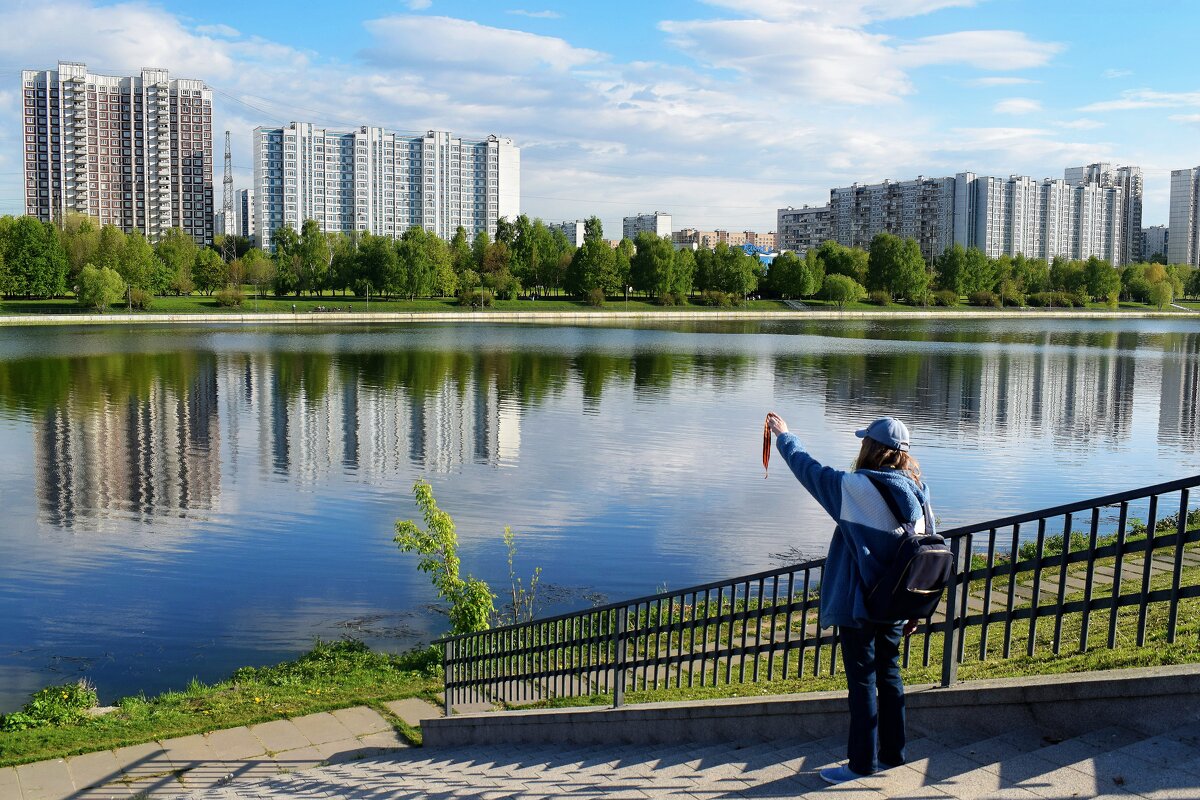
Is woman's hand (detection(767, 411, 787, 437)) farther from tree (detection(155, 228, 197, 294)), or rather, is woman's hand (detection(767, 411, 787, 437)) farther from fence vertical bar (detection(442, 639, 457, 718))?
tree (detection(155, 228, 197, 294))

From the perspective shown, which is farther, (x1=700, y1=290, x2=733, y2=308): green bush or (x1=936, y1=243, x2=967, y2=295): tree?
(x1=936, y1=243, x2=967, y2=295): tree

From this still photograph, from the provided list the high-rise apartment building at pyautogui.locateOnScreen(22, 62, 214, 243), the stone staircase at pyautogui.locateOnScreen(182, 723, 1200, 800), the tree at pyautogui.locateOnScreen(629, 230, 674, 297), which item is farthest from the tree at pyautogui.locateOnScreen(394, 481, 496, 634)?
the high-rise apartment building at pyautogui.locateOnScreen(22, 62, 214, 243)

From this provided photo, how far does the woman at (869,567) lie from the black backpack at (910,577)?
4 centimetres

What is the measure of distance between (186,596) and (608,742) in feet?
30.6

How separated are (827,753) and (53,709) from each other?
7403 mm

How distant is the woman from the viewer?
5.18 meters

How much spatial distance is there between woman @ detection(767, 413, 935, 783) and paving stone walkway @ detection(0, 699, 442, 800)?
4.46m

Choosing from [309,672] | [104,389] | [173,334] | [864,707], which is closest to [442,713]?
[309,672]

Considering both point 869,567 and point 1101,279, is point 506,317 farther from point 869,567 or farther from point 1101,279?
point 869,567

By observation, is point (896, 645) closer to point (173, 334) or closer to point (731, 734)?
point (731, 734)

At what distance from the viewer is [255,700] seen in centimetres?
974

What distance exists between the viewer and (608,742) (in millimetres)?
7055

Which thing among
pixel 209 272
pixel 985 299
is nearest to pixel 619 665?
pixel 209 272

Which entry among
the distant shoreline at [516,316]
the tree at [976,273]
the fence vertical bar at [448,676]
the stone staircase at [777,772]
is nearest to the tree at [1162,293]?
the distant shoreline at [516,316]
